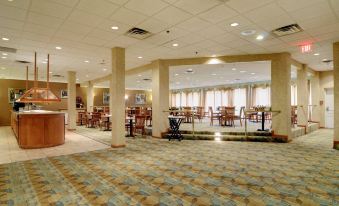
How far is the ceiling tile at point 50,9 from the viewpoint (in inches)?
152

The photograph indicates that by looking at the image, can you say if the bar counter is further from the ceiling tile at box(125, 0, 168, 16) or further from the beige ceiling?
the ceiling tile at box(125, 0, 168, 16)

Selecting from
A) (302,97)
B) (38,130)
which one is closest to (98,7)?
(38,130)

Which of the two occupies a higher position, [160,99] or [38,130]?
[160,99]

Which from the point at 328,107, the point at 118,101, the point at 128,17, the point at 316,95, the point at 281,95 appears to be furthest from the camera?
the point at 316,95

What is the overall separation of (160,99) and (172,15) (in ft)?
14.2

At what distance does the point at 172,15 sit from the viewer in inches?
174

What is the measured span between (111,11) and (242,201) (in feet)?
13.2

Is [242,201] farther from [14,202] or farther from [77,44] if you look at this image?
[77,44]

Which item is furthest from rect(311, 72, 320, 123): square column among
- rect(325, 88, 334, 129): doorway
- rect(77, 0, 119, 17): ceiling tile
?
rect(77, 0, 119, 17): ceiling tile

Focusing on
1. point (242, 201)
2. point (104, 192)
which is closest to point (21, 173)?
point (104, 192)

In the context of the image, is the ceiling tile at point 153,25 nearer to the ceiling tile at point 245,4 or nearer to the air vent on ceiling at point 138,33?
the air vent on ceiling at point 138,33

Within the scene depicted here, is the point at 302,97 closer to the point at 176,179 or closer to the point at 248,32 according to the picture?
the point at 248,32

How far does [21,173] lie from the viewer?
156 inches

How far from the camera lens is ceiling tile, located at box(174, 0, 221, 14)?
3814mm
